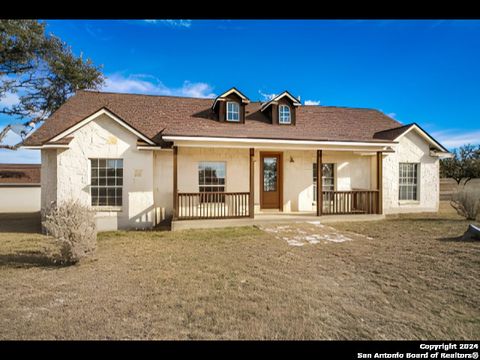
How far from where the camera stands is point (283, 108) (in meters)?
12.8

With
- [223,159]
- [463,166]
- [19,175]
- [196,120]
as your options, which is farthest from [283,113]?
[463,166]

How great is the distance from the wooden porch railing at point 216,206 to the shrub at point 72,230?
4.44 m

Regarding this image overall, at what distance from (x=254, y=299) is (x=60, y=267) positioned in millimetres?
4458

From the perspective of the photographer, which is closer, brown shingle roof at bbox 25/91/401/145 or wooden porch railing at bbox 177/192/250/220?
wooden porch railing at bbox 177/192/250/220

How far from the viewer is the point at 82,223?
17.5 ft

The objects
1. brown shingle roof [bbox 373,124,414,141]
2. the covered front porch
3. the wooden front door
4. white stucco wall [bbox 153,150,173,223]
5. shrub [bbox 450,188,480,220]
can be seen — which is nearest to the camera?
the covered front porch

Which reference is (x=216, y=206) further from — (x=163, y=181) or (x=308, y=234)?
(x=308, y=234)

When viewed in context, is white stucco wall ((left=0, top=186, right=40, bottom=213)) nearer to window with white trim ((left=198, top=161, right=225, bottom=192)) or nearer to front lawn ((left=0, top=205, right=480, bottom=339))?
front lawn ((left=0, top=205, right=480, bottom=339))

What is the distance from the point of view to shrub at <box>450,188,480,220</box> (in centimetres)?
1030

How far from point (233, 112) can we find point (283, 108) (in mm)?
2767

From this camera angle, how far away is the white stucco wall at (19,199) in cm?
1769

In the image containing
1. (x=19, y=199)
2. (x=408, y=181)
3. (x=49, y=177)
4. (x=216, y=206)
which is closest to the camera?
(x=49, y=177)

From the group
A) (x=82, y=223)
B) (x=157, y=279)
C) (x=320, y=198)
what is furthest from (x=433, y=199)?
(x=82, y=223)

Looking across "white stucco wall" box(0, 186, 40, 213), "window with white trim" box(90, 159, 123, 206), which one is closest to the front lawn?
"window with white trim" box(90, 159, 123, 206)
